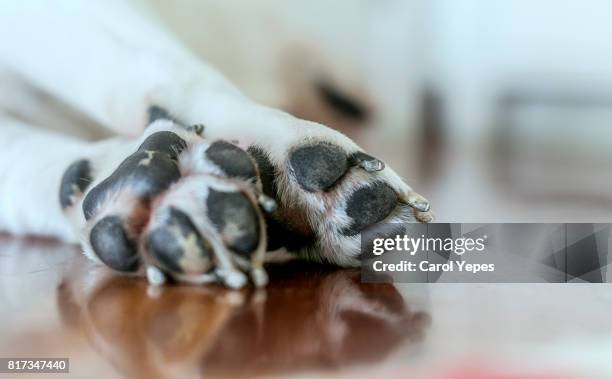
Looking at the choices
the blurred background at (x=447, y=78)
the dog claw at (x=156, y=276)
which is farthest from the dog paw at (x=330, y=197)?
the blurred background at (x=447, y=78)

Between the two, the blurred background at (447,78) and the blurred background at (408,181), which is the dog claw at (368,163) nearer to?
the blurred background at (408,181)

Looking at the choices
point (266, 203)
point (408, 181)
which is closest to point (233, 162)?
point (266, 203)

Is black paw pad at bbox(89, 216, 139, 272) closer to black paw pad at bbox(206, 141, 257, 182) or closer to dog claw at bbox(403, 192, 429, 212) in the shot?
black paw pad at bbox(206, 141, 257, 182)

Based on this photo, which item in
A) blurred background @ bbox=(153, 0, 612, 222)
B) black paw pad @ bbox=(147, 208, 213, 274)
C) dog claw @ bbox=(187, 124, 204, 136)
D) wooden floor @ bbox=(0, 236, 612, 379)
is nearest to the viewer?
wooden floor @ bbox=(0, 236, 612, 379)

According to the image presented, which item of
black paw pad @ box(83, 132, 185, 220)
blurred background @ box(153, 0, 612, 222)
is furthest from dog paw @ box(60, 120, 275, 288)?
blurred background @ box(153, 0, 612, 222)

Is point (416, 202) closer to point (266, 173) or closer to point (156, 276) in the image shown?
point (266, 173)
